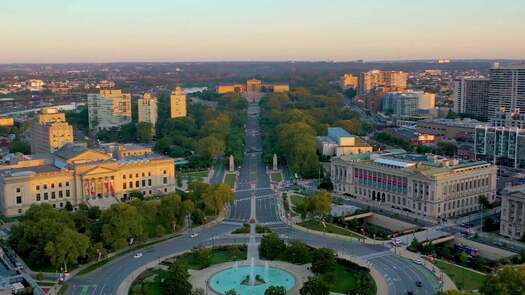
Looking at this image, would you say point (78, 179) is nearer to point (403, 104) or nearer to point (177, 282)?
point (177, 282)

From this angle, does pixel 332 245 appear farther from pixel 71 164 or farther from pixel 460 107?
pixel 460 107

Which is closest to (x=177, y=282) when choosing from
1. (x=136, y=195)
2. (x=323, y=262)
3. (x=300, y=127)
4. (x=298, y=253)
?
(x=323, y=262)

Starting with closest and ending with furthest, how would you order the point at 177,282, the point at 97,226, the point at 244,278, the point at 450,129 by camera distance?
1. the point at 177,282
2. the point at 244,278
3. the point at 97,226
4. the point at 450,129

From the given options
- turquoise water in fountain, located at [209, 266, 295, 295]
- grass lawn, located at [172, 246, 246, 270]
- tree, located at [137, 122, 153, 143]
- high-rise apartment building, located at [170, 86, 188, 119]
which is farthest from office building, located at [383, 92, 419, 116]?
turquoise water in fountain, located at [209, 266, 295, 295]

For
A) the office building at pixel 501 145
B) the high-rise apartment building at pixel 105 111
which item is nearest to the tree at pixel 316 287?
the office building at pixel 501 145

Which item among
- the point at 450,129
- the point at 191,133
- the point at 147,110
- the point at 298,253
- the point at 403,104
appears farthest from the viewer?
the point at 403,104
